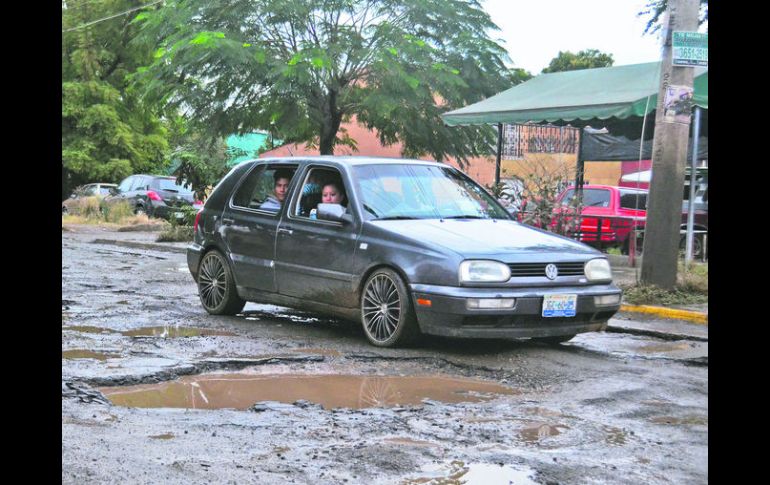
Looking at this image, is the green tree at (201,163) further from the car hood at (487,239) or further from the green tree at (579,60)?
the green tree at (579,60)

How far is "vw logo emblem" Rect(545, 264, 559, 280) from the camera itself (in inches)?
299

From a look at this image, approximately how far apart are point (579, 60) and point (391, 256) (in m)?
50.8

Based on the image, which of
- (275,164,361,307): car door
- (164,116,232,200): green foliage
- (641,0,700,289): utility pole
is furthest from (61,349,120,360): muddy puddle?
(164,116,232,200): green foliage

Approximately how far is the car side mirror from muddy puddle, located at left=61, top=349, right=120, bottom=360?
2.14 metres

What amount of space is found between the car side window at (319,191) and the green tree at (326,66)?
1175 centimetres

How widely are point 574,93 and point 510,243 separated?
994 centimetres

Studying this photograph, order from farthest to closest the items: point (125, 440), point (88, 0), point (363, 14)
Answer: point (88, 0) → point (363, 14) → point (125, 440)

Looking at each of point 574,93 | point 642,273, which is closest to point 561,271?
point 642,273

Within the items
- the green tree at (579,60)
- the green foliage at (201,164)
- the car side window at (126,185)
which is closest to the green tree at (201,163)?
the green foliage at (201,164)

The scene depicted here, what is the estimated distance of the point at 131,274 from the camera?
46.0 ft

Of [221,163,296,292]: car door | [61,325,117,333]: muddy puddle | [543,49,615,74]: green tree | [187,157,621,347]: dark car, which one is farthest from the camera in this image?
[543,49,615,74]: green tree

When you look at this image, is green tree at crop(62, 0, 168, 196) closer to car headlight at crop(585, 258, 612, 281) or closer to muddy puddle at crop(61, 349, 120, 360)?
muddy puddle at crop(61, 349, 120, 360)

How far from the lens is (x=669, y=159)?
10992 millimetres
